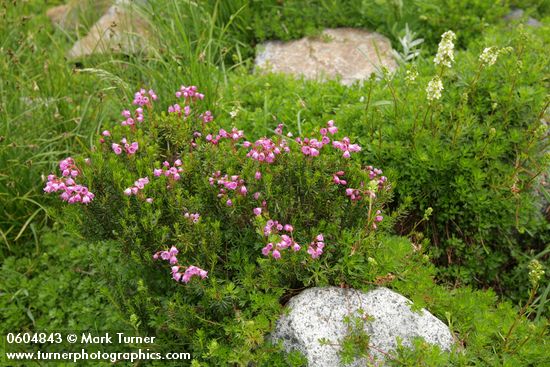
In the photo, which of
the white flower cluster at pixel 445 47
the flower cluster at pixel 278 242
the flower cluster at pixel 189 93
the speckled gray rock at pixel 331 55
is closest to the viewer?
the flower cluster at pixel 278 242

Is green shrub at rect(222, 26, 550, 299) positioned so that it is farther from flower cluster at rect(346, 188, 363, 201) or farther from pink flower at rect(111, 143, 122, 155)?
pink flower at rect(111, 143, 122, 155)

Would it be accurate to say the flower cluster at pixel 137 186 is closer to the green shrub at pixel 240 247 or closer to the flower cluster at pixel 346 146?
the green shrub at pixel 240 247

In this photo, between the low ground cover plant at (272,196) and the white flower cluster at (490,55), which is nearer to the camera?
the low ground cover plant at (272,196)

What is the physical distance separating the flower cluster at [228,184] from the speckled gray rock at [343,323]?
0.69 metres

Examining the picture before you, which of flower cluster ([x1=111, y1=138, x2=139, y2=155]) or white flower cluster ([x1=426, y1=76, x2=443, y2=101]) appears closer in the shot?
flower cluster ([x1=111, y1=138, x2=139, y2=155])

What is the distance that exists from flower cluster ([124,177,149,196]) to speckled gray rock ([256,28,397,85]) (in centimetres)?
282

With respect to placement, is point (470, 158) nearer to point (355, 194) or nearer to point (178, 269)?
point (355, 194)

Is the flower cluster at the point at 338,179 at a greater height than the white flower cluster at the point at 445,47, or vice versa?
the white flower cluster at the point at 445,47

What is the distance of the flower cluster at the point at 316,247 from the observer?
306 cm

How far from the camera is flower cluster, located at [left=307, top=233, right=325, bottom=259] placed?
306cm

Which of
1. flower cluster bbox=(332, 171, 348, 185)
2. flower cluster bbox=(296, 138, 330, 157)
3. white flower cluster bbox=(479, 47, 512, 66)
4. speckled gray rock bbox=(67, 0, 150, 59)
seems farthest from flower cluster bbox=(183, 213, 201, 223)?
speckled gray rock bbox=(67, 0, 150, 59)

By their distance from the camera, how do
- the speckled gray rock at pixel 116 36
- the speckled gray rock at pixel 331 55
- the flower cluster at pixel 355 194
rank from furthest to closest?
1. the speckled gray rock at pixel 331 55
2. the speckled gray rock at pixel 116 36
3. the flower cluster at pixel 355 194

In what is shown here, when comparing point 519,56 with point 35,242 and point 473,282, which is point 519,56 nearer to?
point 473,282

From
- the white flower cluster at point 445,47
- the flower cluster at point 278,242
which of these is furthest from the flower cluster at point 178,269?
the white flower cluster at point 445,47
